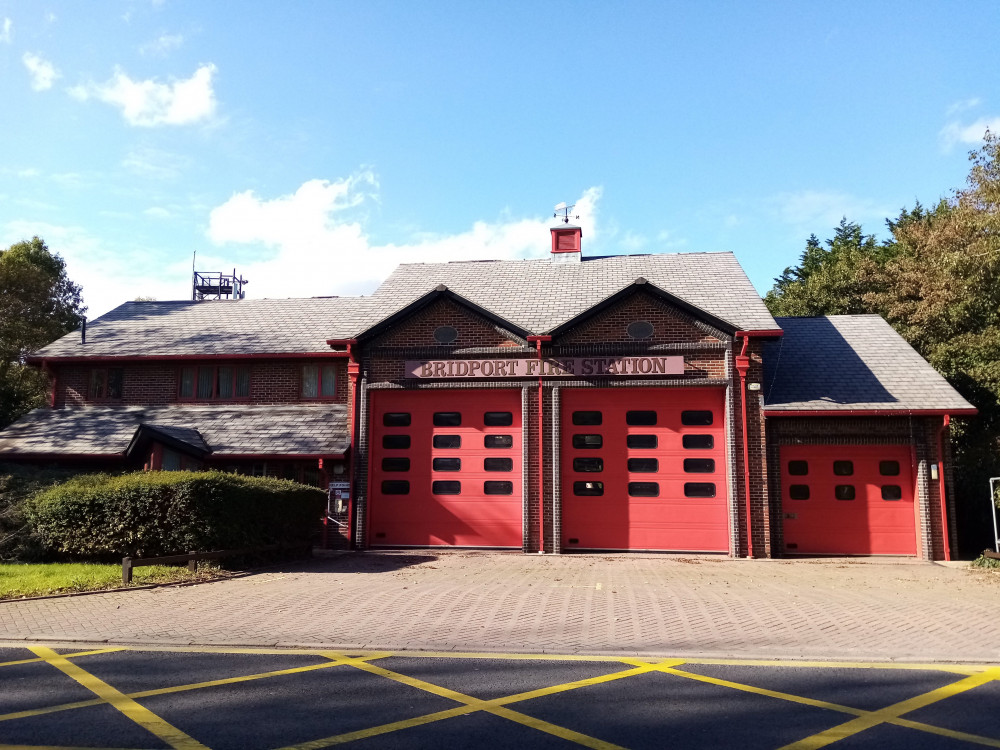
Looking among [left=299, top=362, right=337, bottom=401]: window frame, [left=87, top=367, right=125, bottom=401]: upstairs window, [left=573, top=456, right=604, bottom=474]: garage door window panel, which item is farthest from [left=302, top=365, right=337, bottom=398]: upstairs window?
[left=573, top=456, right=604, bottom=474]: garage door window panel

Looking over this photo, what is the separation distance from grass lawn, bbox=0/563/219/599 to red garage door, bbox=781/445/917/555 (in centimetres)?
1129

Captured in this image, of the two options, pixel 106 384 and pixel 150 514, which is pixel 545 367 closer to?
pixel 150 514

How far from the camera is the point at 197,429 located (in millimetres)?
17266

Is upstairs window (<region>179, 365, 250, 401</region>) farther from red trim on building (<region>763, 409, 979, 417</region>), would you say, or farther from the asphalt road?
red trim on building (<region>763, 409, 979, 417</region>)

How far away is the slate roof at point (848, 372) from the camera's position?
14648 millimetres

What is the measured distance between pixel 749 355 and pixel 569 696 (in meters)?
10.8

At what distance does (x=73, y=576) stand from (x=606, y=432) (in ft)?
33.2

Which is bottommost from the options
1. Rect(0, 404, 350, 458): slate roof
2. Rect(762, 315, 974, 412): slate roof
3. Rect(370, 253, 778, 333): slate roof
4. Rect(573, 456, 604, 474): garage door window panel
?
Rect(573, 456, 604, 474): garage door window panel

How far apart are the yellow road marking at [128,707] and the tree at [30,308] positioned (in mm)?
24665

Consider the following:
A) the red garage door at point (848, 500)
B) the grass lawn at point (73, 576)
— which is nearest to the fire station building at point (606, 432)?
the red garage door at point (848, 500)

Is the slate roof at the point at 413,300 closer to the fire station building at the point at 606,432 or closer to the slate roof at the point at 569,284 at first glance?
the slate roof at the point at 569,284

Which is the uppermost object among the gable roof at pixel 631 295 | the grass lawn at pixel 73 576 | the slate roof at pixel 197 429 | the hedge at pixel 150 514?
the gable roof at pixel 631 295

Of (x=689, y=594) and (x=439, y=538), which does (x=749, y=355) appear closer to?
(x=689, y=594)

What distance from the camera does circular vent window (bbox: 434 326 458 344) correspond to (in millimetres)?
16188
